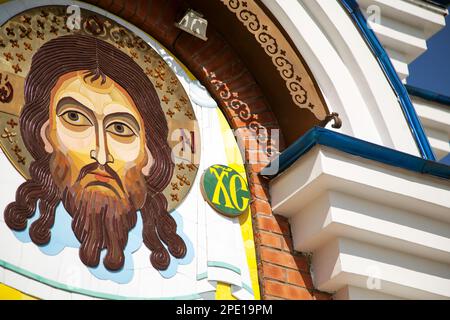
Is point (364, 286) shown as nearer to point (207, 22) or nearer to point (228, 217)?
point (228, 217)

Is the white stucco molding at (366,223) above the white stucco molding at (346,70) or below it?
below

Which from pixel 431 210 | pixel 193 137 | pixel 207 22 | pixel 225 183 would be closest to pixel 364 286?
pixel 431 210

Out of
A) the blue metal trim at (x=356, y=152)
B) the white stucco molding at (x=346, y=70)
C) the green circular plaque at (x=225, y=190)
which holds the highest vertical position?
the white stucco molding at (x=346, y=70)

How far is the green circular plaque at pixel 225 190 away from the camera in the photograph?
5.41m

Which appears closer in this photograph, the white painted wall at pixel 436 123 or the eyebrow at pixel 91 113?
the eyebrow at pixel 91 113

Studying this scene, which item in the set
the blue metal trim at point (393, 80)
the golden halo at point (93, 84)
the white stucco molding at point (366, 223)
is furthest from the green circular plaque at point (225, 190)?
the blue metal trim at point (393, 80)

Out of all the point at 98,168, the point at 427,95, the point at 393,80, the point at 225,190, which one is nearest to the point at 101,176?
the point at 98,168

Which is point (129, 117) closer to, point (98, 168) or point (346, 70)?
point (98, 168)

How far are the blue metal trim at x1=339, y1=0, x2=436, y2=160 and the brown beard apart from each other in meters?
2.07

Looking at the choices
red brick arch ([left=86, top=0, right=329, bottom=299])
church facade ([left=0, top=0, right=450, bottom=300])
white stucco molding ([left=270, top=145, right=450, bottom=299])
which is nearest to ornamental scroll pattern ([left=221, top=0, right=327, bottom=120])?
church facade ([left=0, top=0, right=450, bottom=300])

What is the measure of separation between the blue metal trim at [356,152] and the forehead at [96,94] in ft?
3.26

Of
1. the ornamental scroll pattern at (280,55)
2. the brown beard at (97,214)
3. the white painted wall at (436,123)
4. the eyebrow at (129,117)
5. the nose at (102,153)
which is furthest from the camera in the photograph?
the white painted wall at (436,123)

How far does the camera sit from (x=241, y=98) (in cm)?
596

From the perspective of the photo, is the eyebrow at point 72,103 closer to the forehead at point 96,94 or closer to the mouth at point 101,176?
the forehead at point 96,94
